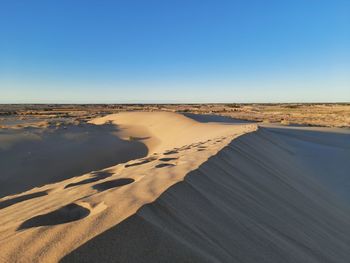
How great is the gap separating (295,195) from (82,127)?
48.4ft

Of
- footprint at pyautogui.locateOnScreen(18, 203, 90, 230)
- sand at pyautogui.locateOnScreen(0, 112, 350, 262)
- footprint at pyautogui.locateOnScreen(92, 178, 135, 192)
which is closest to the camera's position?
sand at pyautogui.locateOnScreen(0, 112, 350, 262)

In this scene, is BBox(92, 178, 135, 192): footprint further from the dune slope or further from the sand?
the dune slope

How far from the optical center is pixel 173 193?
2807 millimetres

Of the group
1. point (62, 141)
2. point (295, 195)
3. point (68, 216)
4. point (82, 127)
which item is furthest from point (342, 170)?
point (82, 127)

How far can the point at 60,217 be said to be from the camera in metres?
2.40

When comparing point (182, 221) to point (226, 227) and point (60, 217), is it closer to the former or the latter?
point (226, 227)

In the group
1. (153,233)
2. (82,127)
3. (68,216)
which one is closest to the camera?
(153,233)

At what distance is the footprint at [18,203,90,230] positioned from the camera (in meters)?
2.26

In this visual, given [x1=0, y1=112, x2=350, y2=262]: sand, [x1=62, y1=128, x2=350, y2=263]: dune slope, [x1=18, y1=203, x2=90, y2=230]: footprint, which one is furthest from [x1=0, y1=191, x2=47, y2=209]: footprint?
[x1=62, y1=128, x2=350, y2=263]: dune slope

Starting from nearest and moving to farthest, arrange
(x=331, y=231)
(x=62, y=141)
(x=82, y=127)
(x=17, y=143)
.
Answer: (x=331, y=231), (x=17, y=143), (x=62, y=141), (x=82, y=127)

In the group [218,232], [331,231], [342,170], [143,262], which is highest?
[143,262]

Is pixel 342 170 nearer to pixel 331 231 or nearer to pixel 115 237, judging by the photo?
pixel 331 231

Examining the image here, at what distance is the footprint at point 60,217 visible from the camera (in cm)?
226

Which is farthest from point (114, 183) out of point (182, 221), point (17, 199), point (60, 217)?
point (182, 221)
